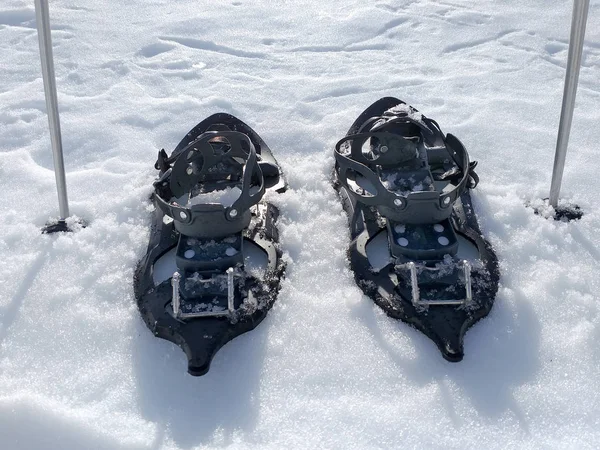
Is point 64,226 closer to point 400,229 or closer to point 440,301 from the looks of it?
point 400,229

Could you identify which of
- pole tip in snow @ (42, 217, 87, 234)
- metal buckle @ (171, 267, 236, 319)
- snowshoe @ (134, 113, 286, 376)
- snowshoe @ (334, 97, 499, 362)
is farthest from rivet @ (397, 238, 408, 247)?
pole tip in snow @ (42, 217, 87, 234)

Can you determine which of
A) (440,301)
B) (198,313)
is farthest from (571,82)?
(198,313)

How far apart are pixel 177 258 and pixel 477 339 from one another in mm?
880

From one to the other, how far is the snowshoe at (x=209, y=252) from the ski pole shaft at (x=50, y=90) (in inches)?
12.4

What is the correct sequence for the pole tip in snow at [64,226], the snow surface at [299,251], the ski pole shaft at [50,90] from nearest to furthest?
the snow surface at [299,251] < the ski pole shaft at [50,90] < the pole tip in snow at [64,226]

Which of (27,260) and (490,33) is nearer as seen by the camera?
(27,260)

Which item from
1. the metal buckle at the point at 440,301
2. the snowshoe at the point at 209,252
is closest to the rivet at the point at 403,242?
the metal buckle at the point at 440,301

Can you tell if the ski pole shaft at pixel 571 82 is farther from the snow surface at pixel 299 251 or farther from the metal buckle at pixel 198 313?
the metal buckle at pixel 198 313

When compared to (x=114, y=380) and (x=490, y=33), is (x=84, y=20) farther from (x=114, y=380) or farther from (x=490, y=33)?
(x=114, y=380)

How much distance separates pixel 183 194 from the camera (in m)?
2.21

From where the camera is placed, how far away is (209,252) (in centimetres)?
195

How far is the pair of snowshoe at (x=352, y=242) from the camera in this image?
1.81 metres

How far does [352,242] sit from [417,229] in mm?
209

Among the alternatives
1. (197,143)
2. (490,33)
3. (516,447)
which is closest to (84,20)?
(197,143)
